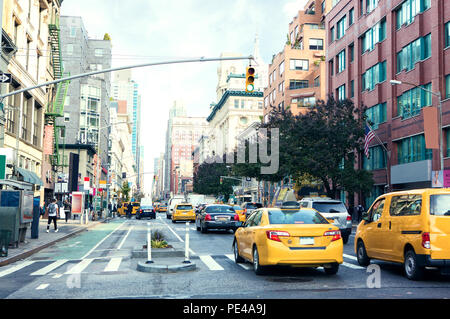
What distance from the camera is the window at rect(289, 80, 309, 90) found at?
77.1m

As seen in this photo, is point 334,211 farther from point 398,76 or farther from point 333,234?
point 398,76

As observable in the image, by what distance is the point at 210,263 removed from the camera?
14.2m

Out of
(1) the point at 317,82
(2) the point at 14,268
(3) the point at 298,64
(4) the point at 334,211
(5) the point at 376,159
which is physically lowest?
(2) the point at 14,268

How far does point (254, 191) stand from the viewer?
98688 millimetres

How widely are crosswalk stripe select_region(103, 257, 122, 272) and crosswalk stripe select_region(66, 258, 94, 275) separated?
0.63 m

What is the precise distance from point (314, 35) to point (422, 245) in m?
72.3

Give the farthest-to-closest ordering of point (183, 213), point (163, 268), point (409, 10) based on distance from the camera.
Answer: point (183, 213) < point (409, 10) < point (163, 268)

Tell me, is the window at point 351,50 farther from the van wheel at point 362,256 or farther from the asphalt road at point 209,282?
the van wheel at point 362,256

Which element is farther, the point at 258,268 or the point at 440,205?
the point at 258,268

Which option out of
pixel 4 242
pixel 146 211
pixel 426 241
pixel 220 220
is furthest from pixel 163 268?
pixel 146 211

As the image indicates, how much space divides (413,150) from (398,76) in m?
6.75

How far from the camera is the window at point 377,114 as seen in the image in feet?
147

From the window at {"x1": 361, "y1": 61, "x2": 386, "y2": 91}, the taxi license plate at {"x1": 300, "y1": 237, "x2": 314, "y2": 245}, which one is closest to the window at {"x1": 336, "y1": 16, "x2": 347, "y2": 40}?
the window at {"x1": 361, "y1": 61, "x2": 386, "y2": 91}
